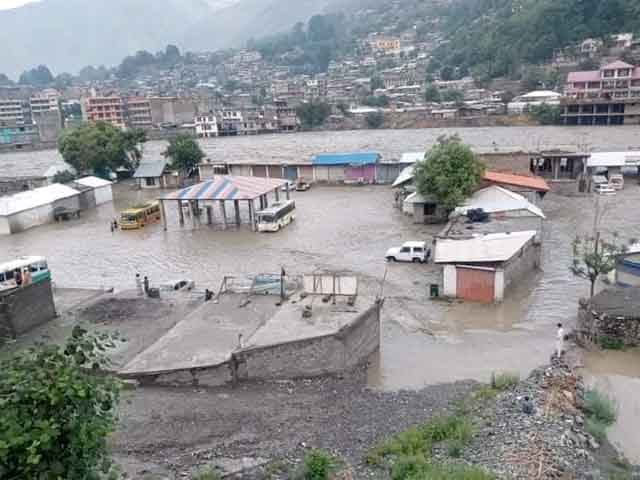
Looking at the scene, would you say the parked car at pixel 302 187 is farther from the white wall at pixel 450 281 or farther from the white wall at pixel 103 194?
the white wall at pixel 450 281

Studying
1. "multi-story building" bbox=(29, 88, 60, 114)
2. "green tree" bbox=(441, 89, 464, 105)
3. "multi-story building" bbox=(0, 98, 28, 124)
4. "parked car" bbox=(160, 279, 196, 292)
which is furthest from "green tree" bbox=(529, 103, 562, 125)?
"multi-story building" bbox=(0, 98, 28, 124)

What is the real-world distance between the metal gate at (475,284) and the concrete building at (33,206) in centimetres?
2339

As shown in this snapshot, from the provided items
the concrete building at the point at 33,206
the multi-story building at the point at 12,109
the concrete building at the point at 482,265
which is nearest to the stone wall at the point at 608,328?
the concrete building at the point at 482,265

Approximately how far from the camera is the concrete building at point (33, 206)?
97.0 ft

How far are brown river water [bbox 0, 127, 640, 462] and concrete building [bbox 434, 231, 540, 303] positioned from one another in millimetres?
500

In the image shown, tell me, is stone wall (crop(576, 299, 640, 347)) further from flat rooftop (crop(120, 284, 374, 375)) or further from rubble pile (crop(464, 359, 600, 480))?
flat rooftop (crop(120, 284, 374, 375))

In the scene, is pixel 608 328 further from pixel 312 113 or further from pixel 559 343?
pixel 312 113

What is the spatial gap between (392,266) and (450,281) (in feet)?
12.1

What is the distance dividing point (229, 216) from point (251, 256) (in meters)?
7.99

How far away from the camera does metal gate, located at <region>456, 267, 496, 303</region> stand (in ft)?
54.5

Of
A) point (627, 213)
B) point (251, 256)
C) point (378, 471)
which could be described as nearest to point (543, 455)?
point (378, 471)

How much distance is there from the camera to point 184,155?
4172cm

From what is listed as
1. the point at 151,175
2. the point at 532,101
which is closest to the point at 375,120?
the point at 532,101

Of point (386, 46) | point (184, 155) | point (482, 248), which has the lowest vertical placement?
point (482, 248)
